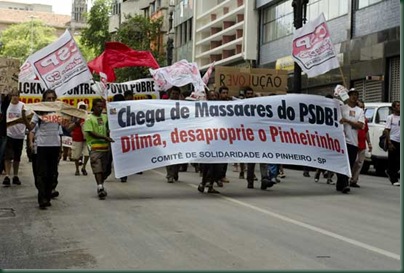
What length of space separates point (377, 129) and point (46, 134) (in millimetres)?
10892

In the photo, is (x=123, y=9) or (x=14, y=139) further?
(x=123, y=9)

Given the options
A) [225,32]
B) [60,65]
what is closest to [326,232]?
[60,65]

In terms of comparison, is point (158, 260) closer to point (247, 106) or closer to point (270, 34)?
point (247, 106)

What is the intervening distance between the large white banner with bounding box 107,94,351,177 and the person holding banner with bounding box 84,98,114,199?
0.27 m

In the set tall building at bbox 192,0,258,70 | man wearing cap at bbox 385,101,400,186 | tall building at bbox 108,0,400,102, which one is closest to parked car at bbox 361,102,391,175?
tall building at bbox 108,0,400,102

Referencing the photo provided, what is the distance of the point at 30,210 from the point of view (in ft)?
35.4

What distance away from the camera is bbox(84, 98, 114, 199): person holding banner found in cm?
1199

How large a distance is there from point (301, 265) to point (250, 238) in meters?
1.52

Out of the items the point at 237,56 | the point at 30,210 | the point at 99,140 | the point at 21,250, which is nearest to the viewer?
the point at 21,250

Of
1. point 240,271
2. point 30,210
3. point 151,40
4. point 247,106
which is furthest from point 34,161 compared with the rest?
point 151,40

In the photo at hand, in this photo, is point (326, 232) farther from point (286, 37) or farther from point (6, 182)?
point (286, 37)

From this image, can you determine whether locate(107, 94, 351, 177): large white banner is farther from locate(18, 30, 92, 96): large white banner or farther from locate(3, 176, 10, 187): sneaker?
locate(3, 176, 10, 187): sneaker

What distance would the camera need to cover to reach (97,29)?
214 ft

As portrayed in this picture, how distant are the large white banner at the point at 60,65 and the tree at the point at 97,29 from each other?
48.6 meters
